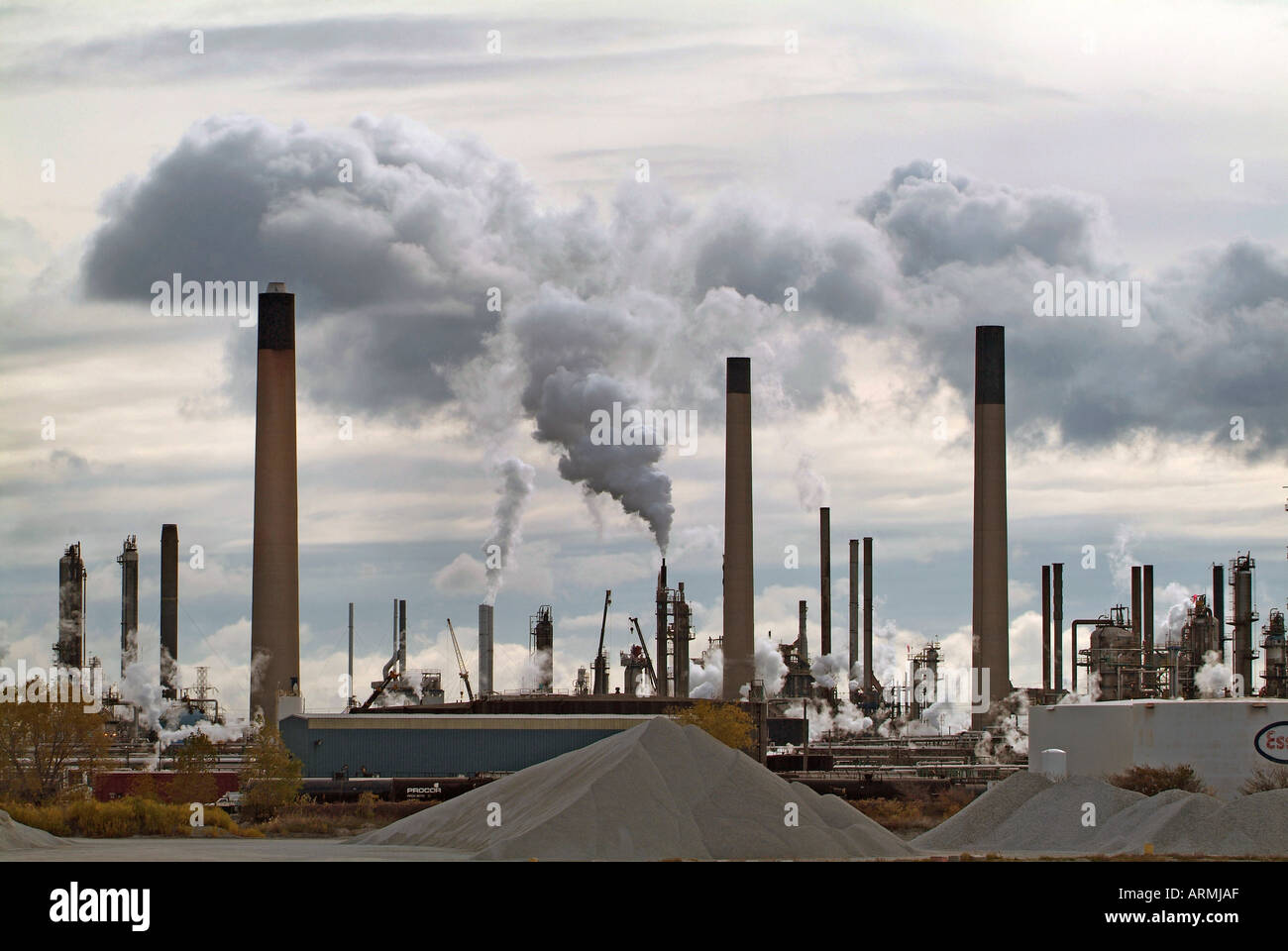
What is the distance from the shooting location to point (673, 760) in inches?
1919

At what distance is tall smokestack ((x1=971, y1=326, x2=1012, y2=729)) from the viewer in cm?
8581

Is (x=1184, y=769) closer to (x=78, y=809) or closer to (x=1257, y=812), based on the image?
(x=1257, y=812)

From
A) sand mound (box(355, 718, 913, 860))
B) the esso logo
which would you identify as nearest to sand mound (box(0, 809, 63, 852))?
sand mound (box(355, 718, 913, 860))

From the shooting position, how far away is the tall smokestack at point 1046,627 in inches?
4311

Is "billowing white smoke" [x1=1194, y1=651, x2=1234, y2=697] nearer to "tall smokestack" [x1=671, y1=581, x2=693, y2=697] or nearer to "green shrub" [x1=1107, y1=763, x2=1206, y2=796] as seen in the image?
"tall smokestack" [x1=671, y1=581, x2=693, y2=697]

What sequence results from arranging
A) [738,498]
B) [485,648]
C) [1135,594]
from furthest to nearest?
[1135,594] → [485,648] → [738,498]

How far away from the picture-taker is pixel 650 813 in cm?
4491

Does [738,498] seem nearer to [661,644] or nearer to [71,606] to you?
[661,644]

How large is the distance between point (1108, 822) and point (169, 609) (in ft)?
206

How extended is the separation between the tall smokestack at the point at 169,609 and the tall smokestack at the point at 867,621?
40935 millimetres

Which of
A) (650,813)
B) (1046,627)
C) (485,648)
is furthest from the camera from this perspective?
(1046,627)

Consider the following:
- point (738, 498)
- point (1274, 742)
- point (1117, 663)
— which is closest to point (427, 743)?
point (738, 498)

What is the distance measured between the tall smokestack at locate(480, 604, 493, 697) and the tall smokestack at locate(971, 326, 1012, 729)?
98.0ft

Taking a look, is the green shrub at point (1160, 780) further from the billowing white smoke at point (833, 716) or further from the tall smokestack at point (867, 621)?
the tall smokestack at point (867, 621)
